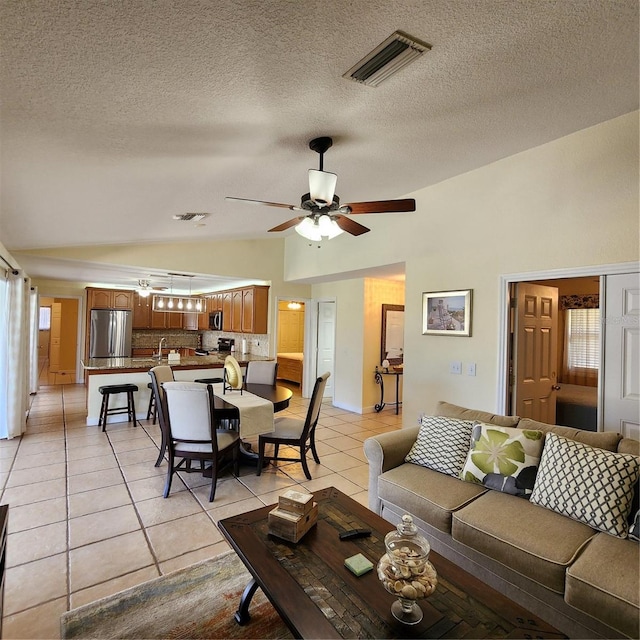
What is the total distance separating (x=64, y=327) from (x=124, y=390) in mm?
6107

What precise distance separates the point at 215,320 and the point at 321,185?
6.51 m

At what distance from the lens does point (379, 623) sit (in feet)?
4.23

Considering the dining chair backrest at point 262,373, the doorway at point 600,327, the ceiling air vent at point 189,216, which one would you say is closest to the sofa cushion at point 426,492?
the doorway at point 600,327

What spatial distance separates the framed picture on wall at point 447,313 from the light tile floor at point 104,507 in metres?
1.71

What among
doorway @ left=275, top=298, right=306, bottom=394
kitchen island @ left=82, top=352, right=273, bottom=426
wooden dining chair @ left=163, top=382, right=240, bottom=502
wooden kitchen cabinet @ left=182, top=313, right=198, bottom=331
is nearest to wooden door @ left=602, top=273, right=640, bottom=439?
wooden dining chair @ left=163, top=382, right=240, bottom=502

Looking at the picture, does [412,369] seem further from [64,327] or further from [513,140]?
[64,327]

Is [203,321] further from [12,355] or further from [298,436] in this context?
[298,436]

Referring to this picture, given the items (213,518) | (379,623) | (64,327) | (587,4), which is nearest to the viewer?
(379,623)

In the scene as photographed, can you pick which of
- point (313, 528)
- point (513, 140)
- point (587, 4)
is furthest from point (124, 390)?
point (587, 4)

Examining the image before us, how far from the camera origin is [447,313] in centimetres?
401

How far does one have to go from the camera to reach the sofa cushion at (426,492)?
2.17 m

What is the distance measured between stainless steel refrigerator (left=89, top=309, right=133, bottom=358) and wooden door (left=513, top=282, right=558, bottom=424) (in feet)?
27.4

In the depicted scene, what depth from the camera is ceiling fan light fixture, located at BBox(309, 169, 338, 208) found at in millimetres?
2428

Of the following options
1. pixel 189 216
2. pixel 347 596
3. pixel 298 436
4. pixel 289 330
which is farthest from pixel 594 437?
pixel 289 330
